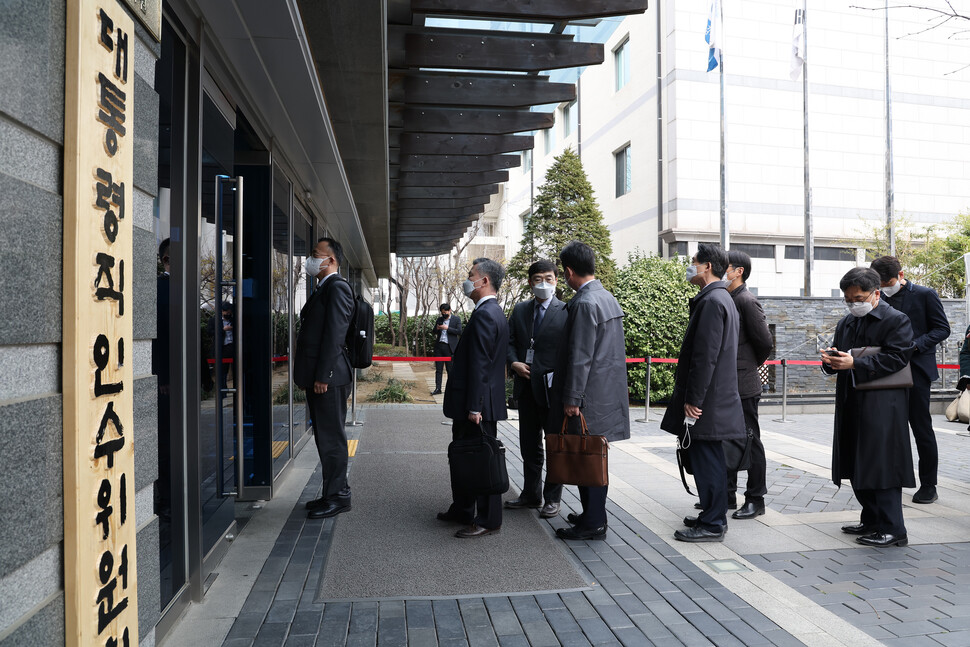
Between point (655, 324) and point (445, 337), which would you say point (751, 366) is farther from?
point (445, 337)

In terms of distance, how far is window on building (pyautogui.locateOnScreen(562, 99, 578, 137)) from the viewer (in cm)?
2869

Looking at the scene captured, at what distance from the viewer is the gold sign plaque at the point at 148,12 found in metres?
2.05

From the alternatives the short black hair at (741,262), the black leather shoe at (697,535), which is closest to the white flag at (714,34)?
the short black hair at (741,262)

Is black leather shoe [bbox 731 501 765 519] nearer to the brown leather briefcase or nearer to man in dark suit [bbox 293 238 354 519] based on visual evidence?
the brown leather briefcase

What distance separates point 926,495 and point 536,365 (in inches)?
138

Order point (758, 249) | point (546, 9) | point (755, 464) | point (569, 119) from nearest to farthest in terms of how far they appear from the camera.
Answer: point (755, 464)
point (546, 9)
point (758, 249)
point (569, 119)

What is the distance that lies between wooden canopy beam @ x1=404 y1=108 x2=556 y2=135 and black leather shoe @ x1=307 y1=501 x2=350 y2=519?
4.69 m

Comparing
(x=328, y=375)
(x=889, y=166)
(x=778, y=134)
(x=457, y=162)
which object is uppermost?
(x=778, y=134)

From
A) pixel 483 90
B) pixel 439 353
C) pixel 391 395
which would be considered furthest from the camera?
pixel 439 353

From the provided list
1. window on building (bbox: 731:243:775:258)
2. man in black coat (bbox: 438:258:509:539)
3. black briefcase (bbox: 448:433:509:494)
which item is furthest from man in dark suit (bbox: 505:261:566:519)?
window on building (bbox: 731:243:775:258)

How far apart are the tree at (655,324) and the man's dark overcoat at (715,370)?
6.96 meters

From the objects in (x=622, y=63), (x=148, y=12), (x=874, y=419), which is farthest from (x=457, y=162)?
(x=622, y=63)

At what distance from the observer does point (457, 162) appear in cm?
991

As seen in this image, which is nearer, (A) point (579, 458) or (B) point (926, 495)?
(A) point (579, 458)
